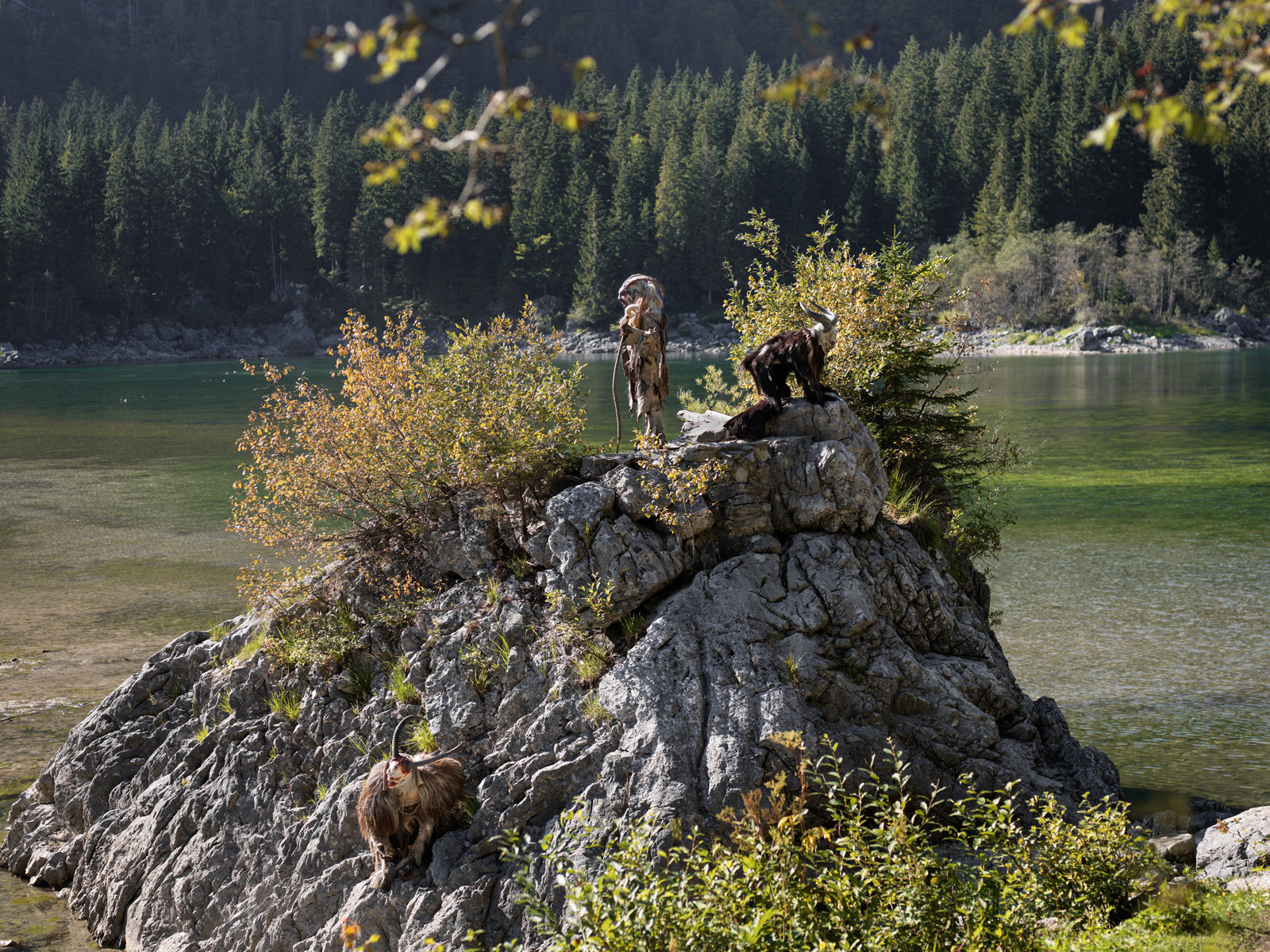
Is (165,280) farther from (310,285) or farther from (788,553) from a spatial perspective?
(788,553)

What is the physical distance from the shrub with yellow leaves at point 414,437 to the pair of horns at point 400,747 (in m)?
2.31

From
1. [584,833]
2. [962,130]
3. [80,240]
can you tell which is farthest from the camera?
[962,130]

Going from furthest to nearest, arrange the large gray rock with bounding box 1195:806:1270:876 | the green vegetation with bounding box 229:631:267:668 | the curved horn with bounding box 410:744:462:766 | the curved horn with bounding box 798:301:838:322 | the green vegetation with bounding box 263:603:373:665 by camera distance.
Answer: the green vegetation with bounding box 229:631:267:668, the curved horn with bounding box 798:301:838:322, the green vegetation with bounding box 263:603:373:665, the curved horn with bounding box 410:744:462:766, the large gray rock with bounding box 1195:806:1270:876

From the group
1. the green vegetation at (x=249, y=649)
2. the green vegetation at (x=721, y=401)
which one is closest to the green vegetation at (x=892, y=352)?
the green vegetation at (x=721, y=401)

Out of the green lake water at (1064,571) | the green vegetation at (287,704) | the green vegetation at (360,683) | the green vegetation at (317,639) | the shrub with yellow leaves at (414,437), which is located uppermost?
the shrub with yellow leaves at (414,437)

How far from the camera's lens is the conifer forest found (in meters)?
116

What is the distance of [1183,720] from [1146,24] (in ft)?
487

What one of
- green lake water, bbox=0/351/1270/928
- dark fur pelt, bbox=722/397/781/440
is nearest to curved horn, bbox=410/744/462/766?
dark fur pelt, bbox=722/397/781/440

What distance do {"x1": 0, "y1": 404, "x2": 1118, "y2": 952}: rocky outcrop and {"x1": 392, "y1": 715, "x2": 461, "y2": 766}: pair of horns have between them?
154 mm

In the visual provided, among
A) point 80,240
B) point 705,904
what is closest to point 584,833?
point 705,904

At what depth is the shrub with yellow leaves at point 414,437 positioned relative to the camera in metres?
12.3

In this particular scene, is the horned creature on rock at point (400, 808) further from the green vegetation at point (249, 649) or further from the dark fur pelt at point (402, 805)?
the green vegetation at point (249, 649)

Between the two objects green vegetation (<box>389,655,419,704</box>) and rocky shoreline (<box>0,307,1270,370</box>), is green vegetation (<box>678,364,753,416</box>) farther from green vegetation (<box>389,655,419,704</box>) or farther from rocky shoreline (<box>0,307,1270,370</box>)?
rocky shoreline (<box>0,307,1270,370</box>)

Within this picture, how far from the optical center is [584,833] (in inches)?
327
